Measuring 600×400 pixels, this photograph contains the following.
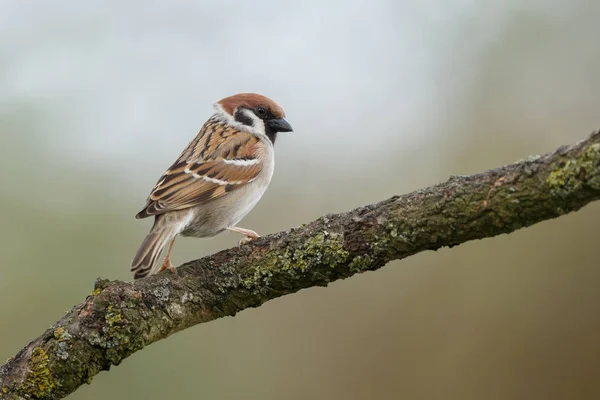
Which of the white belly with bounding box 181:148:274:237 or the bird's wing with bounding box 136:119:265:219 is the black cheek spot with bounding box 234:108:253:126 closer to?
the bird's wing with bounding box 136:119:265:219

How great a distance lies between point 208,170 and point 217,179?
122 millimetres

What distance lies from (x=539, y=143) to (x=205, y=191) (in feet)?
10.9

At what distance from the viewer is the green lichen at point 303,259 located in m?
3.47

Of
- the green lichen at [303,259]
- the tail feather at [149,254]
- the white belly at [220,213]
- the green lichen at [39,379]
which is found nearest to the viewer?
the green lichen at [39,379]

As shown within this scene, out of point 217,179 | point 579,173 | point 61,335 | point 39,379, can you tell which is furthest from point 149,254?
point 579,173

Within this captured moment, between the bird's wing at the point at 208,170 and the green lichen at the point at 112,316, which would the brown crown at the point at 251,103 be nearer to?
the bird's wing at the point at 208,170

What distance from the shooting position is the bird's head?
640cm

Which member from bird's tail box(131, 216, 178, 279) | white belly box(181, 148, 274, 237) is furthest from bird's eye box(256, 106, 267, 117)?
bird's tail box(131, 216, 178, 279)

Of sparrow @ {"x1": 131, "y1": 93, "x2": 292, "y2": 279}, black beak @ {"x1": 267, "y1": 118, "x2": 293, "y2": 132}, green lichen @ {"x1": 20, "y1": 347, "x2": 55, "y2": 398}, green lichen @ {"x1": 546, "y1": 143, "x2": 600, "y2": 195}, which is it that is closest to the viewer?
green lichen @ {"x1": 546, "y1": 143, "x2": 600, "y2": 195}

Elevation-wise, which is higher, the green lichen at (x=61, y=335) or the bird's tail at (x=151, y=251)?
the bird's tail at (x=151, y=251)

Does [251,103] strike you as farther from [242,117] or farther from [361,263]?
[361,263]

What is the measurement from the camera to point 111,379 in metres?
6.96

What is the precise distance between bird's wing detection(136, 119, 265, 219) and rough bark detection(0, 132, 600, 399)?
121 centimetres

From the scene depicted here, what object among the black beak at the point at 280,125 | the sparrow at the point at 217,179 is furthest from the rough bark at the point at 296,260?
the black beak at the point at 280,125
